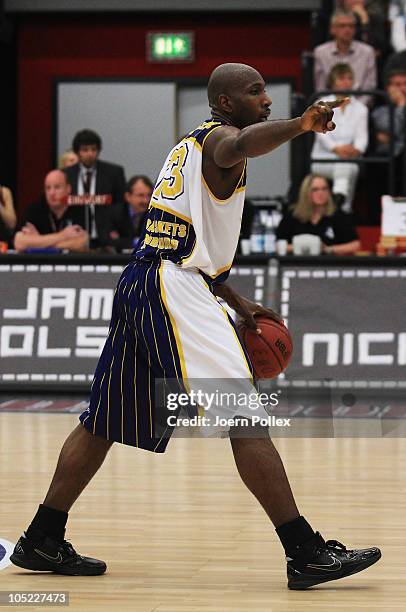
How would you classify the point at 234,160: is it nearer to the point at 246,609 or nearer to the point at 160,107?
the point at 246,609

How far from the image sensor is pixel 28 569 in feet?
16.5

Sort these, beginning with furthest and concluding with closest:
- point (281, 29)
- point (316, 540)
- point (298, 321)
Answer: point (281, 29)
point (298, 321)
point (316, 540)

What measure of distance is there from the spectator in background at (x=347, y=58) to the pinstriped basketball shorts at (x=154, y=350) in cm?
915

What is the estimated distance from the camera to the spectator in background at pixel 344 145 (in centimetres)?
1272

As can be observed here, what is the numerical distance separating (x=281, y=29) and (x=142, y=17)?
1.73m

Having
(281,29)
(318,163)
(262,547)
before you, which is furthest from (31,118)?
(262,547)

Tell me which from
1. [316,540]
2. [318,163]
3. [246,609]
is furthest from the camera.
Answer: [318,163]

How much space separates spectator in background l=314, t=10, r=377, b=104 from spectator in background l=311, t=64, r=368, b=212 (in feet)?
2.58

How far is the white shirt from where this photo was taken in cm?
1280

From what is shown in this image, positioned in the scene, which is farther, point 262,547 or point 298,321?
point 298,321

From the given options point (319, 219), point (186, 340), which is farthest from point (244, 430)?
point (319, 219)

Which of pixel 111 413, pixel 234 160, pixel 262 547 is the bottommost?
pixel 262 547

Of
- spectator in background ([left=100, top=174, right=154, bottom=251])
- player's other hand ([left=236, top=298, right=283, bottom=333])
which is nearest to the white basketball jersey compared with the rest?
player's other hand ([left=236, top=298, right=283, bottom=333])

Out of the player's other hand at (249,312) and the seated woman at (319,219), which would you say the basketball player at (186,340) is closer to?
the player's other hand at (249,312)
